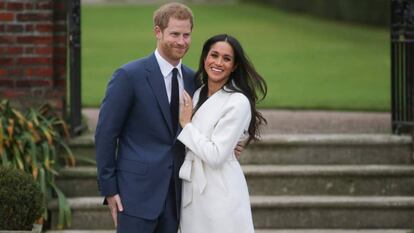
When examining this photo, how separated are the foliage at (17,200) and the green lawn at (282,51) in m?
4.95

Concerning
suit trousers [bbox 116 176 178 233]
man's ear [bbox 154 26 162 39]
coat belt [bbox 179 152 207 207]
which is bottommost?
suit trousers [bbox 116 176 178 233]

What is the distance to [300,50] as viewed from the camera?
1820 cm

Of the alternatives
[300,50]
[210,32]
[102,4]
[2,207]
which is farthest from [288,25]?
[2,207]

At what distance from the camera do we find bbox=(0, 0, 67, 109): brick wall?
821 cm

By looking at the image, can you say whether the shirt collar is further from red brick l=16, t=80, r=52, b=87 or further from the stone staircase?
red brick l=16, t=80, r=52, b=87

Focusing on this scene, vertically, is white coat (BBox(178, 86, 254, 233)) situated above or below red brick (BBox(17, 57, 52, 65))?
below

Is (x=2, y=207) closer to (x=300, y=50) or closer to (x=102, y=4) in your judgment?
(x=300, y=50)

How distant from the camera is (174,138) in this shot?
5.23 meters

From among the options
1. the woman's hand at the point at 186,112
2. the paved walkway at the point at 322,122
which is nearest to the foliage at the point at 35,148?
the paved walkway at the point at 322,122

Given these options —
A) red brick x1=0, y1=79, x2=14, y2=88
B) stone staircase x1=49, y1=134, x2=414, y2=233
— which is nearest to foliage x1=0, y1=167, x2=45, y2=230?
stone staircase x1=49, y1=134, x2=414, y2=233

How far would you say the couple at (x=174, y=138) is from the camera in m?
5.10

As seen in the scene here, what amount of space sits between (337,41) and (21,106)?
41.2ft

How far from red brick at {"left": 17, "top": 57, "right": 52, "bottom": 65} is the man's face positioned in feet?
10.5

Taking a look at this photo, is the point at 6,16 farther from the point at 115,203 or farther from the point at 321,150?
the point at 115,203
